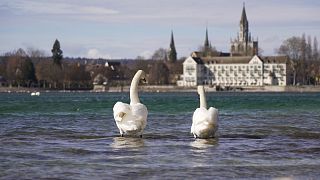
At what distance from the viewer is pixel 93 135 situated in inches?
1100

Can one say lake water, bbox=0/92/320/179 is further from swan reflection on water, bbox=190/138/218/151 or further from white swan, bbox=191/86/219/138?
white swan, bbox=191/86/219/138

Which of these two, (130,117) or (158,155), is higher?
(130,117)

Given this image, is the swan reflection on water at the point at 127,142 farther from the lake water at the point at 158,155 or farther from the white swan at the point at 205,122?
the white swan at the point at 205,122

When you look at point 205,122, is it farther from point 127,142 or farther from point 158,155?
point 158,155

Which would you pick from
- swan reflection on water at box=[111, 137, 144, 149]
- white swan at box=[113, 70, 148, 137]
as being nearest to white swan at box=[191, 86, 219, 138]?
white swan at box=[113, 70, 148, 137]

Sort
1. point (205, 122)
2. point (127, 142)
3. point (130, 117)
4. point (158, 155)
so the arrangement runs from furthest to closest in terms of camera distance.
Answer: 1. point (130, 117)
2. point (205, 122)
3. point (127, 142)
4. point (158, 155)

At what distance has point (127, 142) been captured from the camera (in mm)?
23562

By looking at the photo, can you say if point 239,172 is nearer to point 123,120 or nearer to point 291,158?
point 291,158

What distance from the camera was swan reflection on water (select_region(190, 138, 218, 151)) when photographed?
72.2 feet

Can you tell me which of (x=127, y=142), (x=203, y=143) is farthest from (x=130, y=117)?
(x=203, y=143)

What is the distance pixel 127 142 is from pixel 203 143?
234cm

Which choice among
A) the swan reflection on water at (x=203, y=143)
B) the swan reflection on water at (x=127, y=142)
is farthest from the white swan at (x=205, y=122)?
the swan reflection on water at (x=127, y=142)

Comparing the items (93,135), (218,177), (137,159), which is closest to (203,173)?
(218,177)

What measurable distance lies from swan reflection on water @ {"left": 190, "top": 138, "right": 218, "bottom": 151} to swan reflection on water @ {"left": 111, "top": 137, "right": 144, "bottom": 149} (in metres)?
1.60
